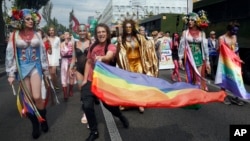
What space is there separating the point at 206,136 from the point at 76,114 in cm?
286

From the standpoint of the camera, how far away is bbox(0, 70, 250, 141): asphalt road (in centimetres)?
567

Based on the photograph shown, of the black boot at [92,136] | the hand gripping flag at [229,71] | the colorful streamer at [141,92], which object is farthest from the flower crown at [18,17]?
the hand gripping flag at [229,71]

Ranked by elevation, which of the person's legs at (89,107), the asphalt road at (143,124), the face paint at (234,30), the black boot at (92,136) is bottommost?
the asphalt road at (143,124)

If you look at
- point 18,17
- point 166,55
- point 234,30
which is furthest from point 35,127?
point 166,55

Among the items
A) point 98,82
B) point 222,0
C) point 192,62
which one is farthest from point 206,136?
point 222,0

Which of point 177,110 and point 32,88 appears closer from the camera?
point 32,88

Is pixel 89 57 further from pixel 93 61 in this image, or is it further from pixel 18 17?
pixel 18 17

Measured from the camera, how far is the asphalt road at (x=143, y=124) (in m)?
5.67

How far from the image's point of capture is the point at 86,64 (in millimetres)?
5621

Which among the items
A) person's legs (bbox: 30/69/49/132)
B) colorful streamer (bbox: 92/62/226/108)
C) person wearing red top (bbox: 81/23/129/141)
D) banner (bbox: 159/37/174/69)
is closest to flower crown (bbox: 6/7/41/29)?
person's legs (bbox: 30/69/49/132)

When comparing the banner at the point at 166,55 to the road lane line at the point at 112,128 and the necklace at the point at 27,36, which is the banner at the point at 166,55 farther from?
the necklace at the point at 27,36

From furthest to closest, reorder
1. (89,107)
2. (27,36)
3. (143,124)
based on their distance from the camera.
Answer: (143,124)
(27,36)
(89,107)

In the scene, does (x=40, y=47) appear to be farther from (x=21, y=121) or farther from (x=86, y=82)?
(x=21, y=121)

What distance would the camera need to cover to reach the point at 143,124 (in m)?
6.43
